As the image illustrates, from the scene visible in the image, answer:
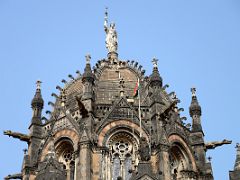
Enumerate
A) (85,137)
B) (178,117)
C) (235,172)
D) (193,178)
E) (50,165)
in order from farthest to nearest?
(178,117) < (193,178) < (85,137) < (235,172) < (50,165)

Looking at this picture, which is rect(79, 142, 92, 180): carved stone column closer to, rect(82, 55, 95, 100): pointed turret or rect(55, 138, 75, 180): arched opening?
rect(55, 138, 75, 180): arched opening

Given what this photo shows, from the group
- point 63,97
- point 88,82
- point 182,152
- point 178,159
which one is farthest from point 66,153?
point 182,152

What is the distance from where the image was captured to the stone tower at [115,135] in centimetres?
3322

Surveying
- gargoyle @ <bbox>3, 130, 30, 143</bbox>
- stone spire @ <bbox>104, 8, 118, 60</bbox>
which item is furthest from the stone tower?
stone spire @ <bbox>104, 8, 118, 60</bbox>

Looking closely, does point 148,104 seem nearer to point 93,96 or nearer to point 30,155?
point 93,96

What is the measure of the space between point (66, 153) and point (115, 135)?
11.8ft

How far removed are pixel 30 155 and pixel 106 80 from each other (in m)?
8.68

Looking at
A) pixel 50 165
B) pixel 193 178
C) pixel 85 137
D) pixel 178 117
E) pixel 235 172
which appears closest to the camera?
pixel 50 165

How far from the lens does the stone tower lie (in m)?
33.2

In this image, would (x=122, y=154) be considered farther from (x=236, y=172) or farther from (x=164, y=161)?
(x=236, y=172)

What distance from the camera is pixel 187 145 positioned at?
119ft

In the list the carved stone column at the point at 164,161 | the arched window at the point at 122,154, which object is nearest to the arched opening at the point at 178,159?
the carved stone column at the point at 164,161

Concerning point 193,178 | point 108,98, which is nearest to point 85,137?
point 108,98

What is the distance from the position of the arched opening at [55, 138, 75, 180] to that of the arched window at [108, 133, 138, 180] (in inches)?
107
